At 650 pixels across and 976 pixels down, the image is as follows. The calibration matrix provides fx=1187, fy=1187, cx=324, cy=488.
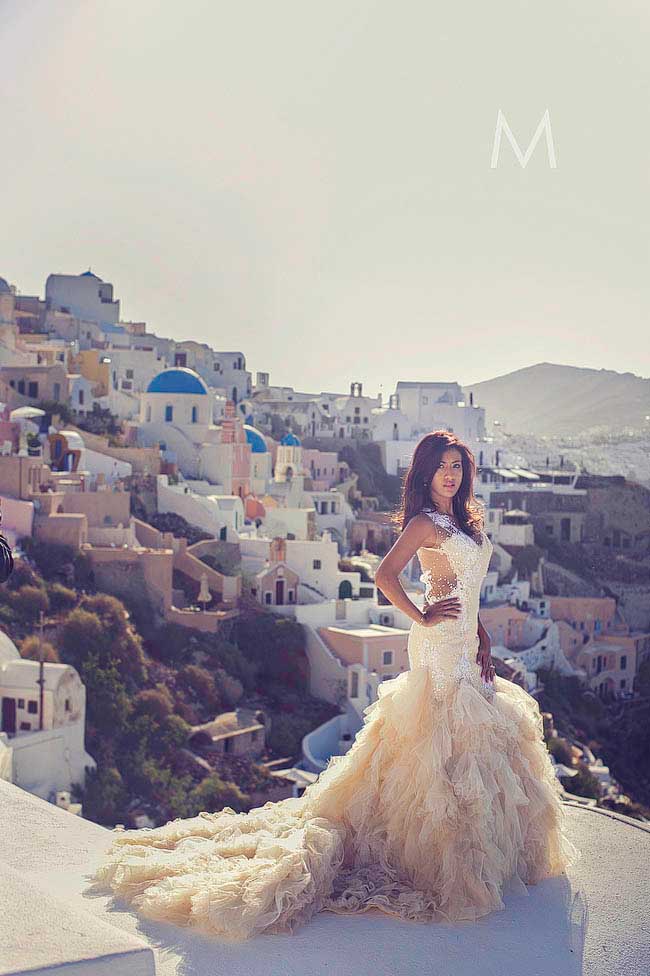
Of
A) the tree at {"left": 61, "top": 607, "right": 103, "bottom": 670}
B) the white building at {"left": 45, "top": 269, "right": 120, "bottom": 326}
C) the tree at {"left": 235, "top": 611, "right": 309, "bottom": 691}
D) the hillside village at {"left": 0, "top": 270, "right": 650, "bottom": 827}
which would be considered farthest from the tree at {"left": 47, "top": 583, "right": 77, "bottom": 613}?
the white building at {"left": 45, "top": 269, "right": 120, "bottom": 326}

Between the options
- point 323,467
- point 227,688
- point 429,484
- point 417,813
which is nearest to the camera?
point 417,813

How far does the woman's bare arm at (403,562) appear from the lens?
9.63 ft

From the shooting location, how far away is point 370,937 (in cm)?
260

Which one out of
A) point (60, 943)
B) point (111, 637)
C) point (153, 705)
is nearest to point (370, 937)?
point (60, 943)

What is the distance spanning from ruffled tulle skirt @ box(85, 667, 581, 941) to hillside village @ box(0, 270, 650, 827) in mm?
6728

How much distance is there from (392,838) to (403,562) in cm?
67

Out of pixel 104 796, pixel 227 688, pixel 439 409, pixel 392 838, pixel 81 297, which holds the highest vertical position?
pixel 81 297

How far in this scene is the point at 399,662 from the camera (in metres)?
15.4

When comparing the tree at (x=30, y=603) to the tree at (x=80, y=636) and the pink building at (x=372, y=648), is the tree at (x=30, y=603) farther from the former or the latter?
the pink building at (x=372, y=648)

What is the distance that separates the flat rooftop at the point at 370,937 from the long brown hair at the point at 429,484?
0.94m

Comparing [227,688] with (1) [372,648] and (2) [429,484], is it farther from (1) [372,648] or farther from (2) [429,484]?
(2) [429,484]

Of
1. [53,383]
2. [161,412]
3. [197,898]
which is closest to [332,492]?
[161,412]

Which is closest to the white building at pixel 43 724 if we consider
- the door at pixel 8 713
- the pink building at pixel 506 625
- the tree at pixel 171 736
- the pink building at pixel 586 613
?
the door at pixel 8 713

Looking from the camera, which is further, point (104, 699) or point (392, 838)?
point (104, 699)
